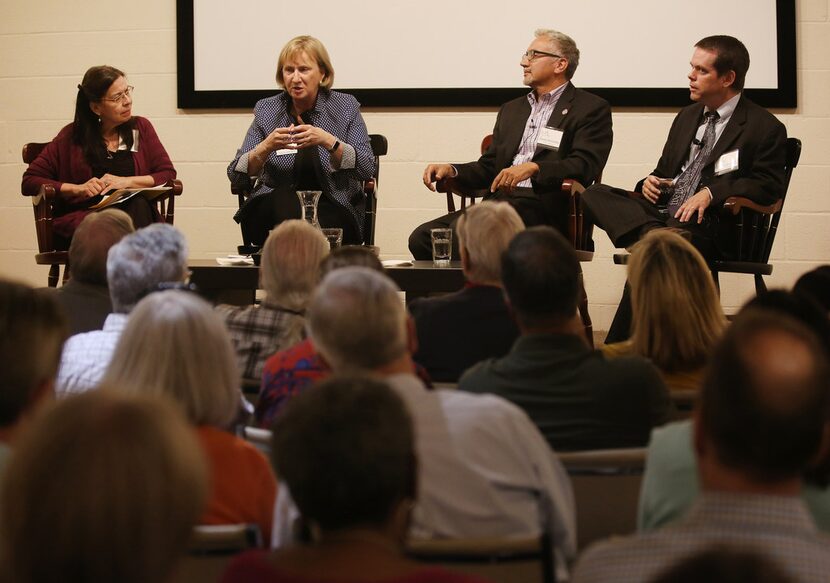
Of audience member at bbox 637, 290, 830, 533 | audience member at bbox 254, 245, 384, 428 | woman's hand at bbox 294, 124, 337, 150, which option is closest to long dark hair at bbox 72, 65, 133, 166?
woman's hand at bbox 294, 124, 337, 150

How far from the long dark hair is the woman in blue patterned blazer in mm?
611

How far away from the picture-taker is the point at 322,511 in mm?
1042

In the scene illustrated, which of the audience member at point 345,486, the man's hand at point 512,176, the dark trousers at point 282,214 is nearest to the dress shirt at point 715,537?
the audience member at point 345,486

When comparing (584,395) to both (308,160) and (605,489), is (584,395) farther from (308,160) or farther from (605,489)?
(308,160)

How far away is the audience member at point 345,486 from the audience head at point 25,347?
44cm

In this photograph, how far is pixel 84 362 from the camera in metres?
2.17

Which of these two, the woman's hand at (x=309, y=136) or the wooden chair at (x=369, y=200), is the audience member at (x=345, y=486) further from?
the wooden chair at (x=369, y=200)

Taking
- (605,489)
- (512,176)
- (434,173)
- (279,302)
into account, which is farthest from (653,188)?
(605,489)

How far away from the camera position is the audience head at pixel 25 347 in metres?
1.36

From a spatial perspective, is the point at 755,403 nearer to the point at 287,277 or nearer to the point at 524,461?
the point at 524,461

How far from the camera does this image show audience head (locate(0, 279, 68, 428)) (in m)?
1.36

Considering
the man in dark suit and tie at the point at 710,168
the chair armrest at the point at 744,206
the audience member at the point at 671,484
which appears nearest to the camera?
the audience member at the point at 671,484

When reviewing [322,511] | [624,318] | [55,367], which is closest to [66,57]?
[624,318]

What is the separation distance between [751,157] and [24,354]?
3.55m
